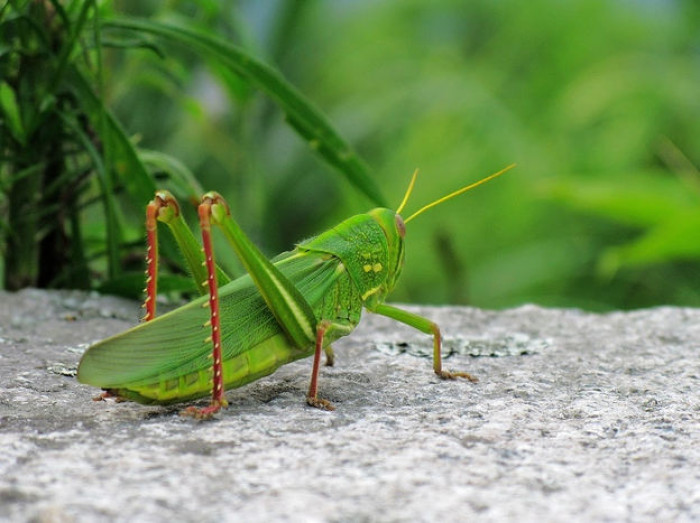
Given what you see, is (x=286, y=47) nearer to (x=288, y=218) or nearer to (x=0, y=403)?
(x=288, y=218)

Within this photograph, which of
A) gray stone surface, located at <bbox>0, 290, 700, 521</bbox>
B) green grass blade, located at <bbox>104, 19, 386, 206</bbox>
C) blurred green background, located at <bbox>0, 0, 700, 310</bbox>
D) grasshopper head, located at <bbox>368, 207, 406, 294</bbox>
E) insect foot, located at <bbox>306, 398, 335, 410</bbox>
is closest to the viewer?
gray stone surface, located at <bbox>0, 290, 700, 521</bbox>

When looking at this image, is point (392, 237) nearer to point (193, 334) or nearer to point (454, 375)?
point (454, 375)

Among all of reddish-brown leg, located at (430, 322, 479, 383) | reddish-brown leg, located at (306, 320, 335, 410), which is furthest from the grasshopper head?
reddish-brown leg, located at (306, 320, 335, 410)

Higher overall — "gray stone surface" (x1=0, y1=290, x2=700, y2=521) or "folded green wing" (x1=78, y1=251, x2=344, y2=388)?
"folded green wing" (x1=78, y1=251, x2=344, y2=388)

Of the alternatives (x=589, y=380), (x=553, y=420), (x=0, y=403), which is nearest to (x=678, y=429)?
(x=553, y=420)

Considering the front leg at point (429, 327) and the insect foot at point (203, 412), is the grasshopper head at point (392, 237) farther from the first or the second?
the insect foot at point (203, 412)

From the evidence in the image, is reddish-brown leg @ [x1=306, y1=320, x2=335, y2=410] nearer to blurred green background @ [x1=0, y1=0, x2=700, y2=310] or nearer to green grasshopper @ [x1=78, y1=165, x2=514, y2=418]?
green grasshopper @ [x1=78, y1=165, x2=514, y2=418]
